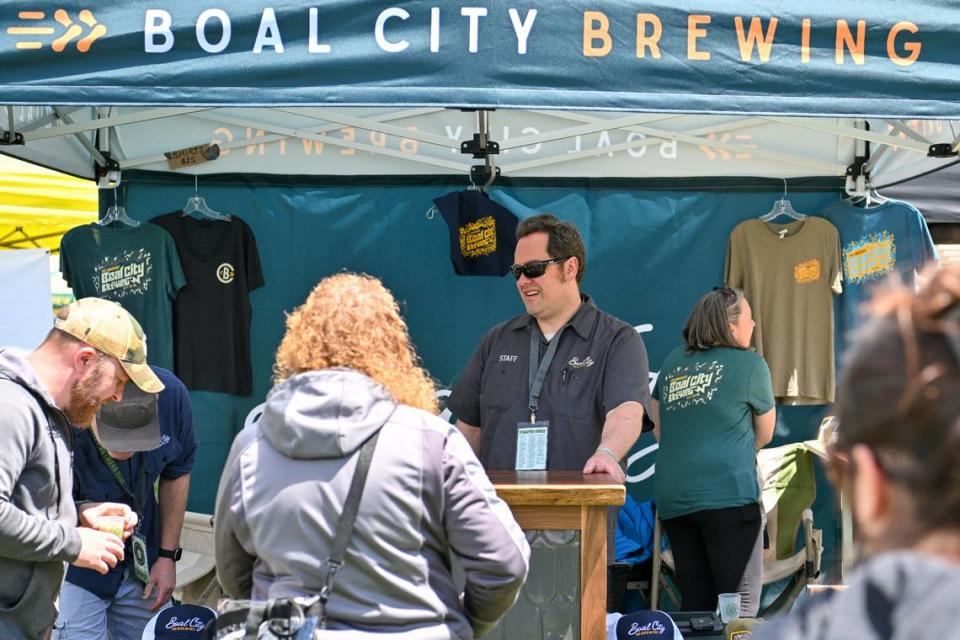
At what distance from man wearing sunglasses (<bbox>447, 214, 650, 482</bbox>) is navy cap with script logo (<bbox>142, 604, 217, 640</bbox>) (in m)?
1.16

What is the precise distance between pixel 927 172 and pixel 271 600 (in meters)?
4.62

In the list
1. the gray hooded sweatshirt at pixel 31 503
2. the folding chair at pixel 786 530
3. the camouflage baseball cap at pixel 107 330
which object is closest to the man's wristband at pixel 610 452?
the camouflage baseball cap at pixel 107 330

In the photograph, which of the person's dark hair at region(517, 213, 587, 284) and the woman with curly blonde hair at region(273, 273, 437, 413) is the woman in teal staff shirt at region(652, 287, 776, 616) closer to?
the person's dark hair at region(517, 213, 587, 284)

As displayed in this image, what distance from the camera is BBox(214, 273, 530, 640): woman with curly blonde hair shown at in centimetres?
210

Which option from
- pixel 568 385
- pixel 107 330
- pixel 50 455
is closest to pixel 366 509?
pixel 50 455

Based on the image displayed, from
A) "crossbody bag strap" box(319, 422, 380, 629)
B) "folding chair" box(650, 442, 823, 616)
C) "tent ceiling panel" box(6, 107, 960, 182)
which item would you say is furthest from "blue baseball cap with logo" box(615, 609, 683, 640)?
"tent ceiling panel" box(6, 107, 960, 182)

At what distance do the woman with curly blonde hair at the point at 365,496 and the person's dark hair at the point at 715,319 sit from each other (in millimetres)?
2741

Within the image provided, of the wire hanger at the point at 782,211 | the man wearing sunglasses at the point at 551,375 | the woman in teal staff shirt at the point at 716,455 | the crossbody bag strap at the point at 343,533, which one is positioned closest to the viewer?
the crossbody bag strap at the point at 343,533

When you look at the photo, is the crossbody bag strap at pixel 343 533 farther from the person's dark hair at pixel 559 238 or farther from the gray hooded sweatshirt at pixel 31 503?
the person's dark hair at pixel 559 238

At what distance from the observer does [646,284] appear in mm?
6070

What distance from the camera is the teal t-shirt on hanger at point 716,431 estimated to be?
4.75 m

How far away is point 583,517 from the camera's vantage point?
118 inches

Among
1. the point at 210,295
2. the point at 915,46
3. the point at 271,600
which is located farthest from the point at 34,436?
the point at 210,295

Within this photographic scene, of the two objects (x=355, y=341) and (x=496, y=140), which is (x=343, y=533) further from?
(x=496, y=140)
